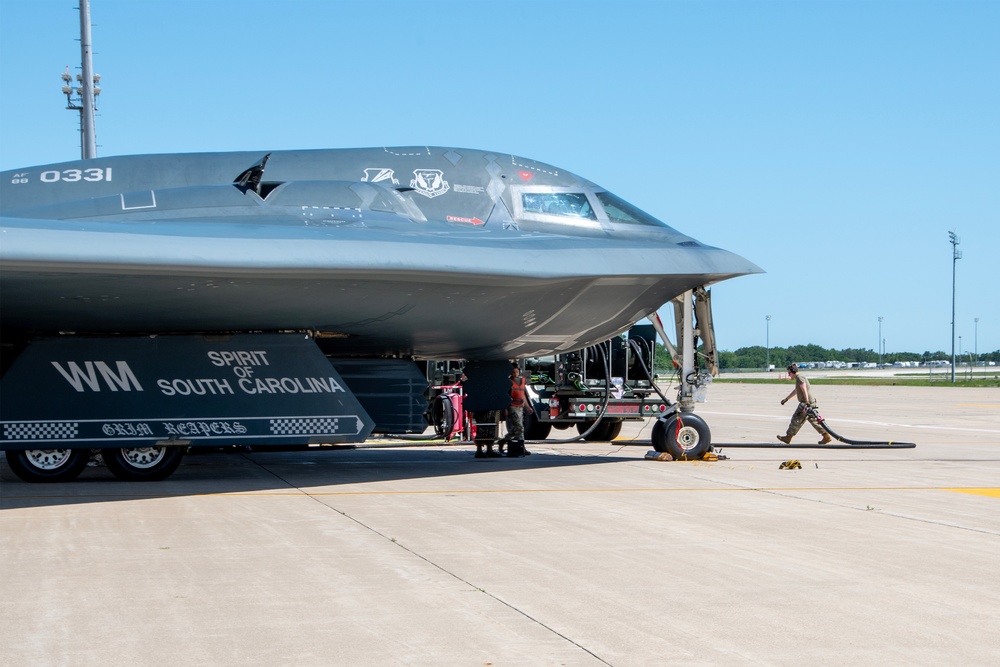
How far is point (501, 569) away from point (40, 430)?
630cm

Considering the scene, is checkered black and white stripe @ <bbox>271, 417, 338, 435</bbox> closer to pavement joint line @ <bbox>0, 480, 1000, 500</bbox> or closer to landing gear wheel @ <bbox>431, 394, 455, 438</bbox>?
pavement joint line @ <bbox>0, 480, 1000, 500</bbox>

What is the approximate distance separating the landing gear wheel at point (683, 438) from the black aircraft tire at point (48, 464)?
24.3 ft

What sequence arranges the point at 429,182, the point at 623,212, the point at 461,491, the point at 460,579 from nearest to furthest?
1. the point at 460,579
2. the point at 461,491
3. the point at 429,182
4. the point at 623,212

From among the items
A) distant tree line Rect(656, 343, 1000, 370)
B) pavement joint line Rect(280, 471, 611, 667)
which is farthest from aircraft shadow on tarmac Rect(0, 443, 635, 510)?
distant tree line Rect(656, 343, 1000, 370)

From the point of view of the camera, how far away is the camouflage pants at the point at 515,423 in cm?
1496

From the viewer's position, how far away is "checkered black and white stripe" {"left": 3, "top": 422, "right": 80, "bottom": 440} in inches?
419

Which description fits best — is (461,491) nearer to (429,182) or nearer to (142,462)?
(142,462)

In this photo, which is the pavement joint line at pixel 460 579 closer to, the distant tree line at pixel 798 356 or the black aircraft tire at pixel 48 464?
the black aircraft tire at pixel 48 464

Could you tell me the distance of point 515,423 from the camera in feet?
49.5

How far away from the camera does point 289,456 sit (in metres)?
15.8

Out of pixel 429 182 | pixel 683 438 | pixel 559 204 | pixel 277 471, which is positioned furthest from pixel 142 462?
pixel 683 438

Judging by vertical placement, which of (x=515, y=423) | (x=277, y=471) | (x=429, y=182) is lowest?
(x=277, y=471)

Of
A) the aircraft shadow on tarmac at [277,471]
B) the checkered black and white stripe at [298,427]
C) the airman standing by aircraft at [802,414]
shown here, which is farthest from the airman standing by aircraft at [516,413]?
the airman standing by aircraft at [802,414]

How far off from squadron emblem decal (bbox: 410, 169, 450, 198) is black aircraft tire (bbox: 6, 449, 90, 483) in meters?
4.68
